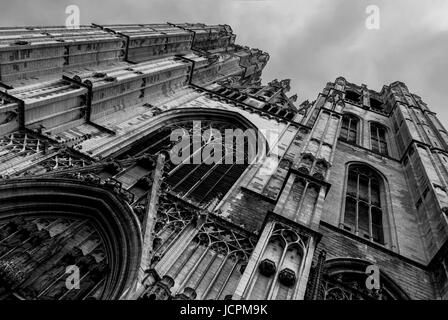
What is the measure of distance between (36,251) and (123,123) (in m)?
7.44

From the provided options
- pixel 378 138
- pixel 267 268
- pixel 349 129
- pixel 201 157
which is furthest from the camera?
pixel 349 129

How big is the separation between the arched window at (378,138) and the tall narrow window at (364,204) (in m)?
2.88

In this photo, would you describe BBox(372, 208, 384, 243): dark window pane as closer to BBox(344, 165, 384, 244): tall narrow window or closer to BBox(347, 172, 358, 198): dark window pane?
BBox(344, 165, 384, 244): tall narrow window

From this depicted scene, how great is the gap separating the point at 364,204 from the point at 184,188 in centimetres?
592

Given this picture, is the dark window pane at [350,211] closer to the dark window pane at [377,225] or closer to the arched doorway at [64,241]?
the dark window pane at [377,225]

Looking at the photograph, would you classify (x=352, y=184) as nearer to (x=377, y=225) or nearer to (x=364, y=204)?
(x=364, y=204)

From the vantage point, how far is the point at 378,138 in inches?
838

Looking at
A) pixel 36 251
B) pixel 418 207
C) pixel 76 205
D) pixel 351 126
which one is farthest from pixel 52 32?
pixel 351 126

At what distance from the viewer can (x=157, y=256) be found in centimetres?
830

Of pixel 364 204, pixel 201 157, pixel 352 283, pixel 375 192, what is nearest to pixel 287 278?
pixel 352 283

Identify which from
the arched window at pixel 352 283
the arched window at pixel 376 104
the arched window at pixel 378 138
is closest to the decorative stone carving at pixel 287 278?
the arched window at pixel 352 283

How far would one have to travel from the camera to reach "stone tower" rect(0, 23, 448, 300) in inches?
324

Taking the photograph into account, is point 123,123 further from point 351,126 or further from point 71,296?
point 351,126
